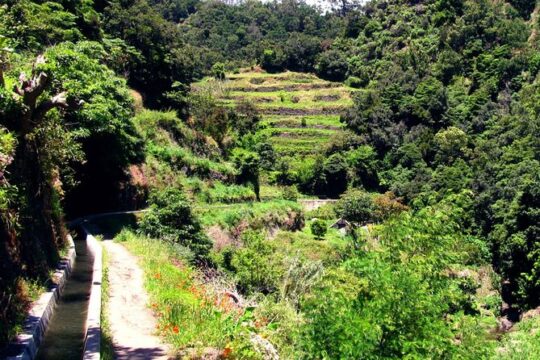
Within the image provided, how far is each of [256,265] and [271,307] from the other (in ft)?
34.4

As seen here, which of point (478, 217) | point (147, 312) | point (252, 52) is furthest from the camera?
point (252, 52)

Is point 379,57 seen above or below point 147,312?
above

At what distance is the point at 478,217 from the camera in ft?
164

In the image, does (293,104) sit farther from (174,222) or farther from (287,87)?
(174,222)

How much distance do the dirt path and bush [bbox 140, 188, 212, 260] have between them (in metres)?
5.83

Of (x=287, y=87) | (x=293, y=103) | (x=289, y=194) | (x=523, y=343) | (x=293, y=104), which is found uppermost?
(x=287, y=87)

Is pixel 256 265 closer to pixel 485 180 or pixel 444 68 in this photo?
Result: pixel 485 180

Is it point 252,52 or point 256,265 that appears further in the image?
point 252,52

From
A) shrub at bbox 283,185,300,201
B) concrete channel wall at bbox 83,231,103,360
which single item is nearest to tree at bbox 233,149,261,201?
shrub at bbox 283,185,300,201

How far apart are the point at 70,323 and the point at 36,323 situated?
140 cm

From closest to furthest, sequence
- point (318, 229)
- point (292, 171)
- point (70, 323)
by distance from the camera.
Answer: point (70, 323) → point (318, 229) → point (292, 171)

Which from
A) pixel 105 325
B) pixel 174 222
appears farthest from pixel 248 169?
pixel 105 325

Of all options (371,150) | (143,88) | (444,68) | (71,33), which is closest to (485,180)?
(371,150)

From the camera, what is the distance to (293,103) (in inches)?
3041
